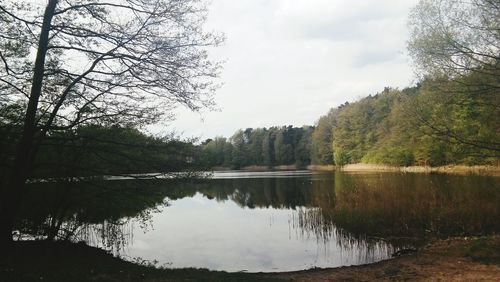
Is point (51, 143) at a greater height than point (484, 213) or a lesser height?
greater

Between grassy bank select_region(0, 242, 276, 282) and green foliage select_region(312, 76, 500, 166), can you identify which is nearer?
grassy bank select_region(0, 242, 276, 282)

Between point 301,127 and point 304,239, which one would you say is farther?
point 301,127

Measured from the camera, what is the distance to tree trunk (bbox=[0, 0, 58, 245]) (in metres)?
9.30

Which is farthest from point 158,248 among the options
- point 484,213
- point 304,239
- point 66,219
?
point 484,213

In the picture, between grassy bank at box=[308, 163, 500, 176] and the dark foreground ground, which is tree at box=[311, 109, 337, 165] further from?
the dark foreground ground

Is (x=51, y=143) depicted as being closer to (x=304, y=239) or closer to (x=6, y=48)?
(x=6, y=48)

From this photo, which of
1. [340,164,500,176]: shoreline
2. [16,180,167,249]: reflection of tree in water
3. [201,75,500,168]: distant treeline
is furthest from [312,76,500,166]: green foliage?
[16,180,167,249]: reflection of tree in water

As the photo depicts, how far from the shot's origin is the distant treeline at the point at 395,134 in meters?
13.1

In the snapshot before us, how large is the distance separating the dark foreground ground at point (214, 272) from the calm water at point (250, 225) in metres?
1.48

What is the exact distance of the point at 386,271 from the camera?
926 centimetres

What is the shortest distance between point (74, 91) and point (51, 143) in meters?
1.40

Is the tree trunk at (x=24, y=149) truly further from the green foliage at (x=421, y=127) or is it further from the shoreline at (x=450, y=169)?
the shoreline at (x=450, y=169)

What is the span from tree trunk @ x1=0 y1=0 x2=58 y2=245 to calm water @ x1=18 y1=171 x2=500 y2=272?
163 centimetres

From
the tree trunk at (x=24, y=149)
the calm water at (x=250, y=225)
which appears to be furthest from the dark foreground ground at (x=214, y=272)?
the calm water at (x=250, y=225)
